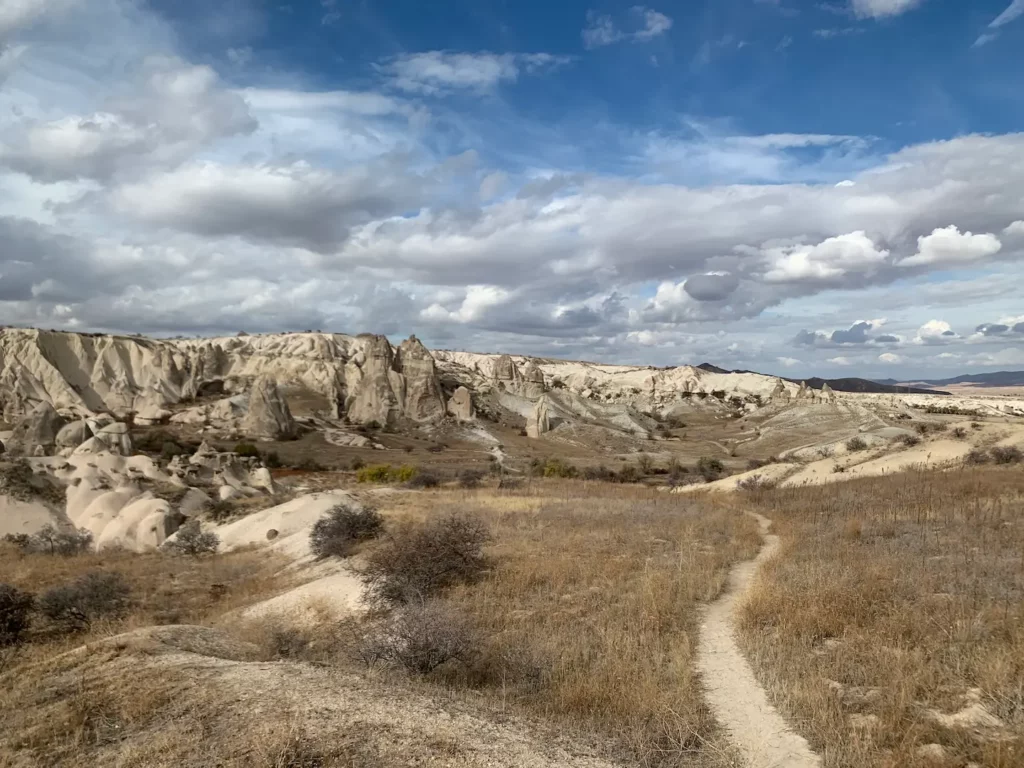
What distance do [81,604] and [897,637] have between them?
12.9 metres

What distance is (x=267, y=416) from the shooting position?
55.3 meters

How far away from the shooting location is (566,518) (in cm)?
1661

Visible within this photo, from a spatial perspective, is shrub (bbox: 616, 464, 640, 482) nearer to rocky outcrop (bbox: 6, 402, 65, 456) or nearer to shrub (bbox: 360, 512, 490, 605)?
shrub (bbox: 360, 512, 490, 605)

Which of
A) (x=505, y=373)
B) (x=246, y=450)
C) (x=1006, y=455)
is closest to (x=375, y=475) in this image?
(x=246, y=450)

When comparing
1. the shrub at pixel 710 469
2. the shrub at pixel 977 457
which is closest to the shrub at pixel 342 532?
the shrub at pixel 977 457

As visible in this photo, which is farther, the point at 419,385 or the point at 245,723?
the point at 419,385

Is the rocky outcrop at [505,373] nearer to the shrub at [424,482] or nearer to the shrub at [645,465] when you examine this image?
the shrub at [645,465]

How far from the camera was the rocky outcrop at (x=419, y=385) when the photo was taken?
220 ft

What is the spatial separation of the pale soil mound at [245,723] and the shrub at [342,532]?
896 cm

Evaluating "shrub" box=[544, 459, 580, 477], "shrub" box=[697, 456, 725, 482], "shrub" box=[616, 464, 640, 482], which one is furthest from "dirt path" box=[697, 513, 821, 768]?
"shrub" box=[544, 459, 580, 477]

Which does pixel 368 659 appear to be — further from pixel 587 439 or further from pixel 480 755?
pixel 587 439

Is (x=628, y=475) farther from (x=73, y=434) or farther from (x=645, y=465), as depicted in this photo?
(x=73, y=434)

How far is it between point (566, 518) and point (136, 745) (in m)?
13.2

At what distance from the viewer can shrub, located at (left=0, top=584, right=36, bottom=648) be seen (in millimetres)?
9562
